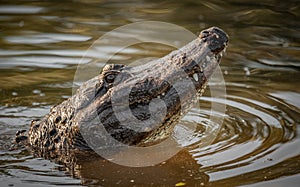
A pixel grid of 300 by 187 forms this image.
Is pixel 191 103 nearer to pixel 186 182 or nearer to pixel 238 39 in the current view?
pixel 186 182

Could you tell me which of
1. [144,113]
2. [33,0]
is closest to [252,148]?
[144,113]

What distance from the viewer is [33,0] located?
11680 mm

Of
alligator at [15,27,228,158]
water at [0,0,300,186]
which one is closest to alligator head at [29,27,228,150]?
alligator at [15,27,228,158]

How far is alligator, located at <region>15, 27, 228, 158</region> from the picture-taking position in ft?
16.4

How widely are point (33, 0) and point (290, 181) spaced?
27.1 ft

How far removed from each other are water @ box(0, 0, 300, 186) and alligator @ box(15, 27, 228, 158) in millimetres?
363

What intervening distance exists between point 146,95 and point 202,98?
2.10 metres

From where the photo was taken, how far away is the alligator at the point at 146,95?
16.4ft

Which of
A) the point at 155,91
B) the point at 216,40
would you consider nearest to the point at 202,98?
the point at 216,40

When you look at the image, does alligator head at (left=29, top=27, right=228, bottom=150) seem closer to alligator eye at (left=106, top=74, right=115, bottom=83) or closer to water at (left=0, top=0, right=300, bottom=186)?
alligator eye at (left=106, top=74, right=115, bottom=83)

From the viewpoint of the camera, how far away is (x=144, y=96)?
4.98 metres

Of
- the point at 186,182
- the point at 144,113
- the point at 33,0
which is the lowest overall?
the point at 186,182

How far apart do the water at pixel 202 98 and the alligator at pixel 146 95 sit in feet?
1.19

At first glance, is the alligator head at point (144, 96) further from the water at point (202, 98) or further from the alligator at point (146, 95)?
the water at point (202, 98)
